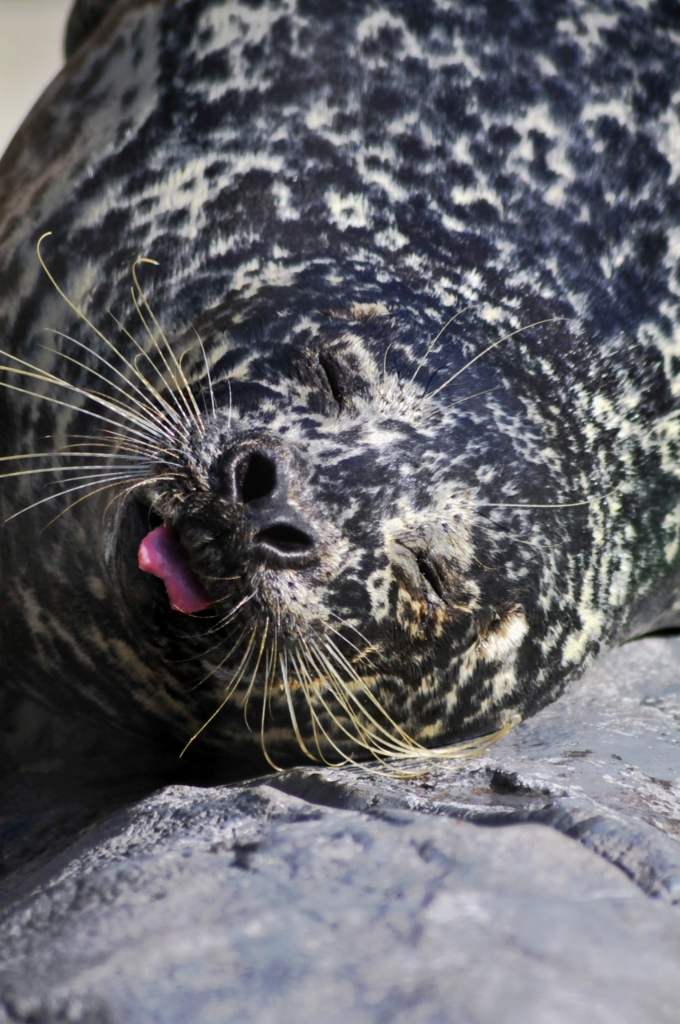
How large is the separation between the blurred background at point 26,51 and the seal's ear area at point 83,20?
2.44 metres

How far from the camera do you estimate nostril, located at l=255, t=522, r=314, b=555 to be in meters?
2.19

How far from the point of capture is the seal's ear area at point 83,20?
358cm

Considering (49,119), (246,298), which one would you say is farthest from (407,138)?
(49,119)

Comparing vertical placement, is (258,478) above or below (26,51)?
below

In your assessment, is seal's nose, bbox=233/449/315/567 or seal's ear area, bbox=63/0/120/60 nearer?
seal's nose, bbox=233/449/315/567

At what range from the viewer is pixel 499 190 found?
300cm

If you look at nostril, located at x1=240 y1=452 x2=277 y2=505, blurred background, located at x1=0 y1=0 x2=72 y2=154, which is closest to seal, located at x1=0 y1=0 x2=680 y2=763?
nostril, located at x1=240 y1=452 x2=277 y2=505

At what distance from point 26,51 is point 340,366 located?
5439 millimetres

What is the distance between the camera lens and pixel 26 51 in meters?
6.86

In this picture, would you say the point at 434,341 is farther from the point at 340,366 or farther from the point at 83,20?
the point at 83,20

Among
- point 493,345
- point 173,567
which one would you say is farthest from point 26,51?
point 173,567

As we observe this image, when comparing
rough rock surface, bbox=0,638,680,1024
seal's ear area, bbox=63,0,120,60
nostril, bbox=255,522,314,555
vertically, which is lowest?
rough rock surface, bbox=0,638,680,1024

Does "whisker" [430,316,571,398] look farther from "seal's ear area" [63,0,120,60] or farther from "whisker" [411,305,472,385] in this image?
"seal's ear area" [63,0,120,60]

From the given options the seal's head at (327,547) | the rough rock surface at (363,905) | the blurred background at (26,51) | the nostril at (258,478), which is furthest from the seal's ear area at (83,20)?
the rough rock surface at (363,905)
